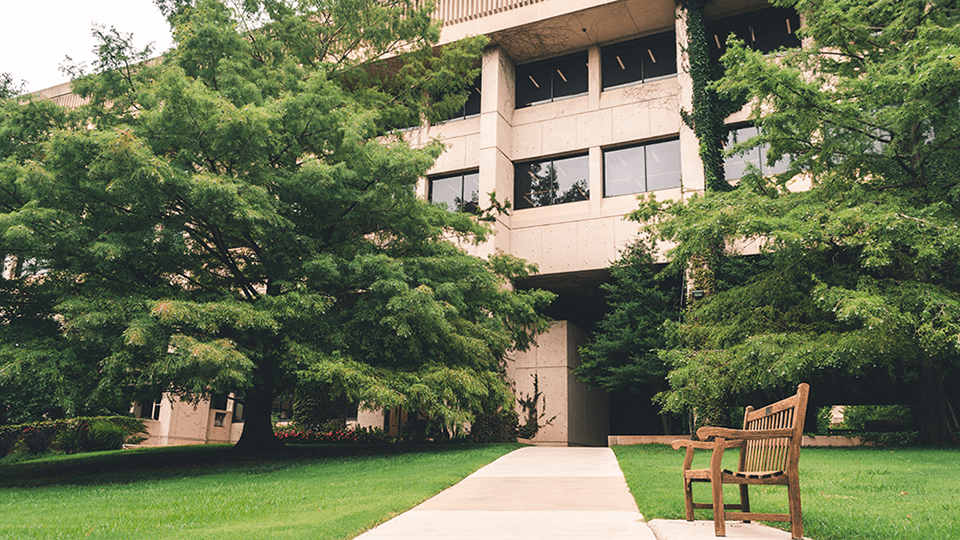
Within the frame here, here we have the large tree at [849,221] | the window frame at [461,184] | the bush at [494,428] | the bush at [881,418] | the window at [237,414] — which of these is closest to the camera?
the large tree at [849,221]

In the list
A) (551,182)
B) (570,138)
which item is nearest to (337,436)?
(551,182)

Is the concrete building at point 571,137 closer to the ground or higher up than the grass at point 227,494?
higher up

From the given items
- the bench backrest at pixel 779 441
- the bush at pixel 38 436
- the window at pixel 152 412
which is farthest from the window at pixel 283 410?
the bench backrest at pixel 779 441

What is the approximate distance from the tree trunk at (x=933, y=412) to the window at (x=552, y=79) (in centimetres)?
1447

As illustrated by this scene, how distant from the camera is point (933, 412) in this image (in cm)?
1431

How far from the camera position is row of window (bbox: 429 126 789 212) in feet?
70.1

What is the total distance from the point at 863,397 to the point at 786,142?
10550 mm

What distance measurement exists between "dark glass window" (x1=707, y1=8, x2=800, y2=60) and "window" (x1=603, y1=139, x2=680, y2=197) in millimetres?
4000

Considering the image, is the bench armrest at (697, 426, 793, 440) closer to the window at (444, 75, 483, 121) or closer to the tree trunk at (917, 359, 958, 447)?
the tree trunk at (917, 359, 958, 447)

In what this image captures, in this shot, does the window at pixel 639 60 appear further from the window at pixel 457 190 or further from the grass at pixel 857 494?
the grass at pixel 857 494

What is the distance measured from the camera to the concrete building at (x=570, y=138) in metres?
21.9

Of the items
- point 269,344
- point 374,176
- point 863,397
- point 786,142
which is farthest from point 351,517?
point 863,397

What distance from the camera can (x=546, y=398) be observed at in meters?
22.4

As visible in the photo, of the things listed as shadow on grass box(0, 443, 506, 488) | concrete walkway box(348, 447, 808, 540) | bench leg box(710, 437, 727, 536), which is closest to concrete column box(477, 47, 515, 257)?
shadow on grass box(0, 443, 506, 488)
